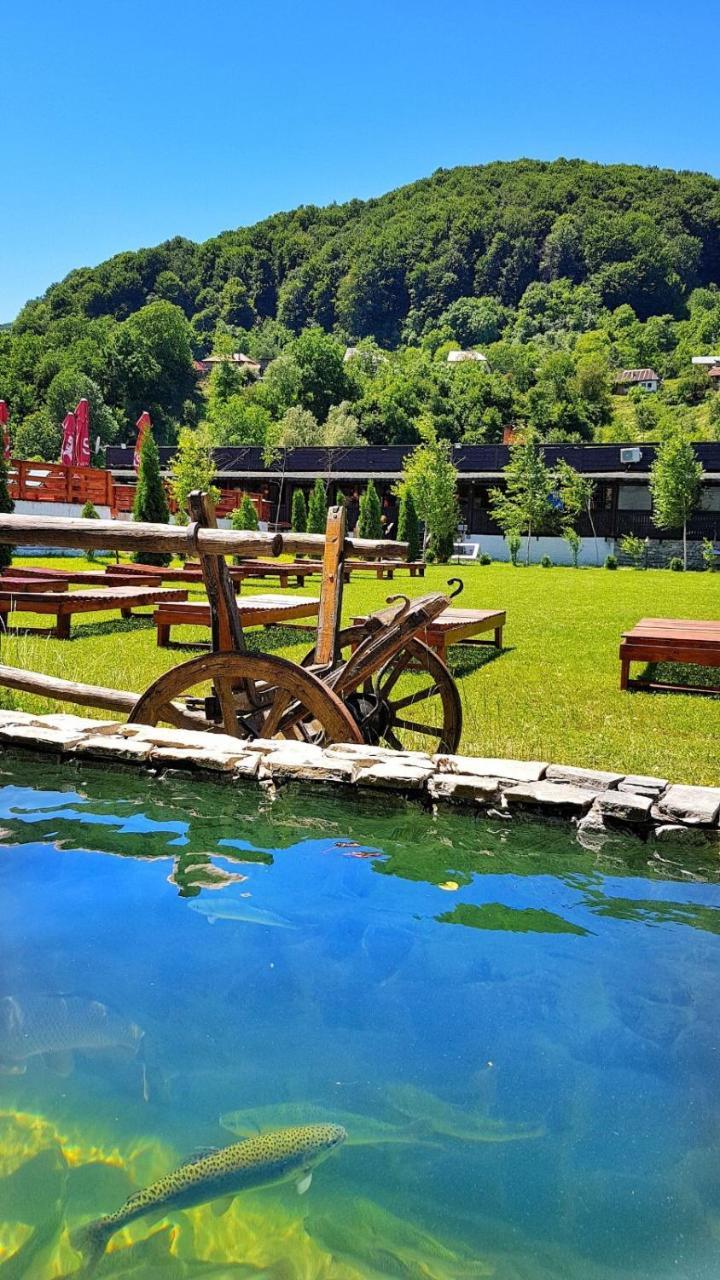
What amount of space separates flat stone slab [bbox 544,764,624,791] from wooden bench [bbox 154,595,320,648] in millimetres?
6149

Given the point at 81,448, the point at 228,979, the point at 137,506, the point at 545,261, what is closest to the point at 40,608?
the point at 228,979

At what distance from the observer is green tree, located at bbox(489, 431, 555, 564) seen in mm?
40438

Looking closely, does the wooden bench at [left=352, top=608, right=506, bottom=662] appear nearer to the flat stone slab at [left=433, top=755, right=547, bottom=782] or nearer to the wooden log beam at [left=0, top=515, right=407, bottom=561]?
the wooden log beam at [left=0, top=515, right=407, bottom=561]

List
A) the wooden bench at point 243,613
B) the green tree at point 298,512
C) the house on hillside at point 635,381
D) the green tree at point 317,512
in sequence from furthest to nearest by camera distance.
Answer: the house on hillside at point 635,381 < the green tree at point 298,512 < the green tree at point 317,512 < the wooden bench at point 243,613

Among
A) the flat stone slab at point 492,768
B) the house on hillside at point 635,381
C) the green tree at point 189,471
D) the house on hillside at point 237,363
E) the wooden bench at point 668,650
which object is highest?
the house on hillside at point 237,363

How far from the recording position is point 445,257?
156375 mm

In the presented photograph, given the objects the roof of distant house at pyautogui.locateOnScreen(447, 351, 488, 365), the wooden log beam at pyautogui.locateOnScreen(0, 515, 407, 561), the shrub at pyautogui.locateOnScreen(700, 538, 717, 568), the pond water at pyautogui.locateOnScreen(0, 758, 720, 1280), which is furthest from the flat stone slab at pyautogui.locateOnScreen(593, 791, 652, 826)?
the roof of distant house at pyautogui.locateOnScreen(447, 351, 488, 365)

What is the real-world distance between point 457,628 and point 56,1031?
7.56 metres

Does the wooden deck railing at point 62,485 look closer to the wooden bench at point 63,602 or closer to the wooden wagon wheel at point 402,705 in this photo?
the wooden bench at point 63,602

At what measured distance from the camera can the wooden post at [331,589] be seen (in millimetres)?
5613

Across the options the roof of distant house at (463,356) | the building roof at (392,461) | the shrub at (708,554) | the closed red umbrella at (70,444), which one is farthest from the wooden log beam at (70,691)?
the roof of distant house at (463,356)

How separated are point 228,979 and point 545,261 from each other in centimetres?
16743

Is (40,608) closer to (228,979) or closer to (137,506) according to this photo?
(228,979)

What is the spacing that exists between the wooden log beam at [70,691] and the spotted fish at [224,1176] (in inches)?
161
